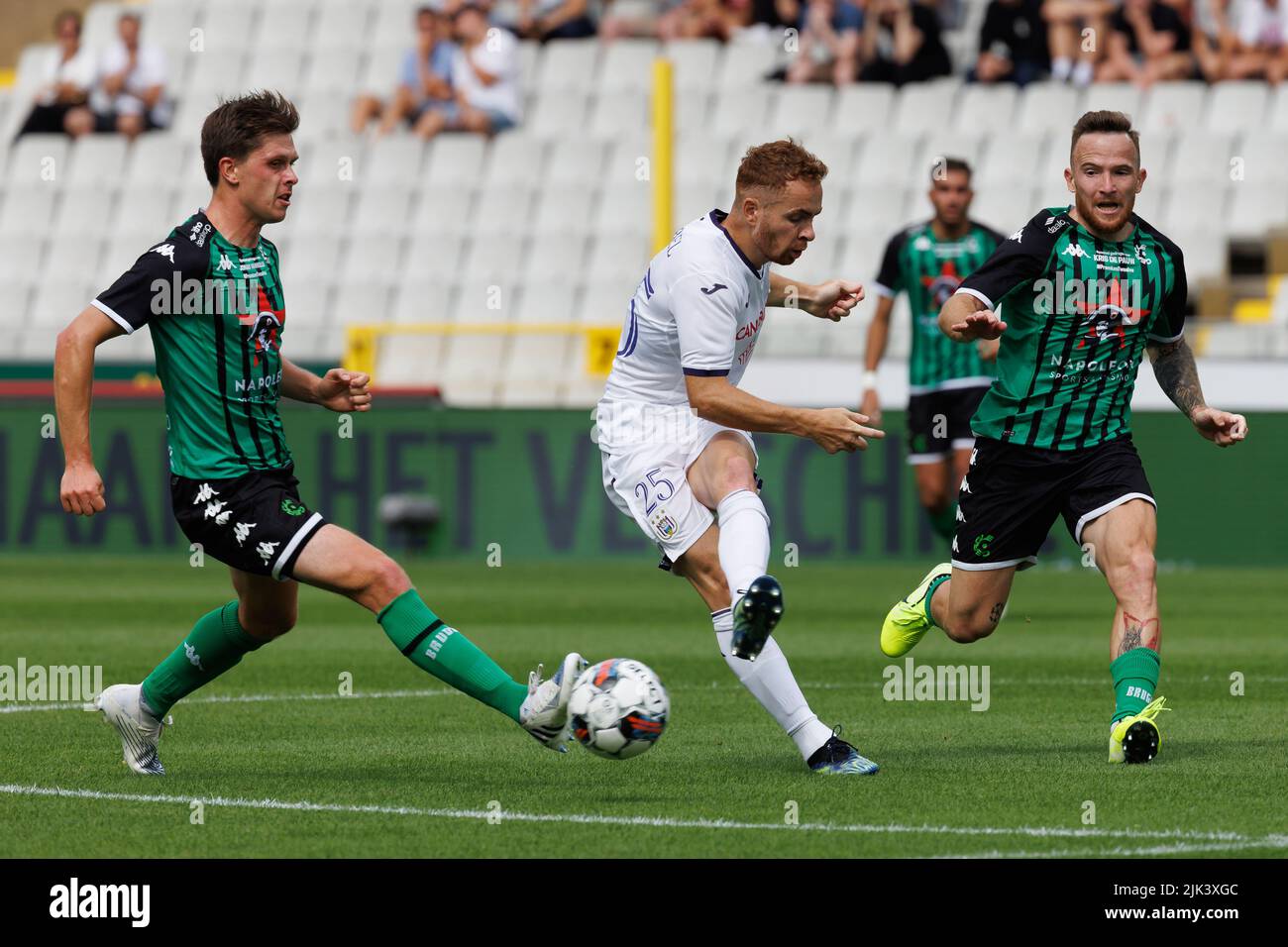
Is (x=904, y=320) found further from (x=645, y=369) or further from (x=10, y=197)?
(x=645, y=369)

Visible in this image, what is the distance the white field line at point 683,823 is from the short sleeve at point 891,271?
7.50 m

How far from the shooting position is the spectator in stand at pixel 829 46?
23203 millimetres

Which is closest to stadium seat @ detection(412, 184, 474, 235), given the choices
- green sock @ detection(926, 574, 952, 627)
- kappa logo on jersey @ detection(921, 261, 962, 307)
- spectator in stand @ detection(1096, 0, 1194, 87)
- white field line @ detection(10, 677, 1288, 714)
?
spectator in stand @ detection(1096, 0, 1194, 87)

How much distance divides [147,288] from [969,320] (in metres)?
2.57

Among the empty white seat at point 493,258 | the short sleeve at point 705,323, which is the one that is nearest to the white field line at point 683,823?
the short sleeve at point 705,323

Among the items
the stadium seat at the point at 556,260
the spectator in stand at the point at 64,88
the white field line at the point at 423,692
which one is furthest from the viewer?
the spectator in stand at the point at 64,88

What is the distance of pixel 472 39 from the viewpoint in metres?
23.8

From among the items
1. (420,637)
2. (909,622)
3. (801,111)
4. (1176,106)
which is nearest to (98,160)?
(801,111)

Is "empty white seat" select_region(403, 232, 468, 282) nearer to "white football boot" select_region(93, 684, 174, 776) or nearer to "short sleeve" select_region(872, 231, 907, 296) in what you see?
"short sleeve" select_region(872, 231, 907, 296)

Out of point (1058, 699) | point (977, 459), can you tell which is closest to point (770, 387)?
point (1058, 699)

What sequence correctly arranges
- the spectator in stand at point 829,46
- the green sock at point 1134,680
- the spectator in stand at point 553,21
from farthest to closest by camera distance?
the spectator in stand at point 553,21, the spectator in stand at point 829,46, the green sock at point 1134,680

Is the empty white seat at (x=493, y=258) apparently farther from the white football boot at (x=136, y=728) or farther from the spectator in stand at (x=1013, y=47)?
the white football boot at (x=136, y=728)

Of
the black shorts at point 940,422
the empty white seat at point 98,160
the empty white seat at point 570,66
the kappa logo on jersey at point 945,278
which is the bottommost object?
the black shorts at point 940,422

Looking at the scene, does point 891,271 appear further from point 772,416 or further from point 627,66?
point 627,66
